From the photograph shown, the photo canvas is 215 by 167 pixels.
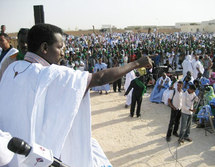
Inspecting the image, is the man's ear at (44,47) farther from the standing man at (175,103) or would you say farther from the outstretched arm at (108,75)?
the standing man at (175,103)

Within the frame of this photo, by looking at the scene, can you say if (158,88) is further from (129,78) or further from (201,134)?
(201,134)

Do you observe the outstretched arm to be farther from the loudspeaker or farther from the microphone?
the loudspeaker

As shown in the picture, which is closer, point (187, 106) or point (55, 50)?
point (55, 50)

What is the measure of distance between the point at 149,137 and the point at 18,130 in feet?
15.5

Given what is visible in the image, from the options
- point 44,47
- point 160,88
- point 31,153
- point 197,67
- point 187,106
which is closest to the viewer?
point 31,153

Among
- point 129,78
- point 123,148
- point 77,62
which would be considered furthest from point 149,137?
point 77,62

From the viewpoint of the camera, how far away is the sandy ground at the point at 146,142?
168 inches

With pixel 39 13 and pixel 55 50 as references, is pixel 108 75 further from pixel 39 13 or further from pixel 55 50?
pixel 39 13

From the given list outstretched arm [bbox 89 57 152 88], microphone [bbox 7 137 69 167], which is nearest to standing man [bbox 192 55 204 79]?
outstretched arm [bbox 89 57 152 88]

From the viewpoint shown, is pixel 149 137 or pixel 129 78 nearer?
pixel 149 137

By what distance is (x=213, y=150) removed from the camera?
15.0 feet

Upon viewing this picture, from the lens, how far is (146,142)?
506cm

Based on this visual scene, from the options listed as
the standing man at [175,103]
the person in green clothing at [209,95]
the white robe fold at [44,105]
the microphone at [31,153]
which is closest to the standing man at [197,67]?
the person in green clothing at [209,95]

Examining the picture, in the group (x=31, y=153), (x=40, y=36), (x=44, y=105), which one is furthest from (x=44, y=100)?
(x=40, y=36)
